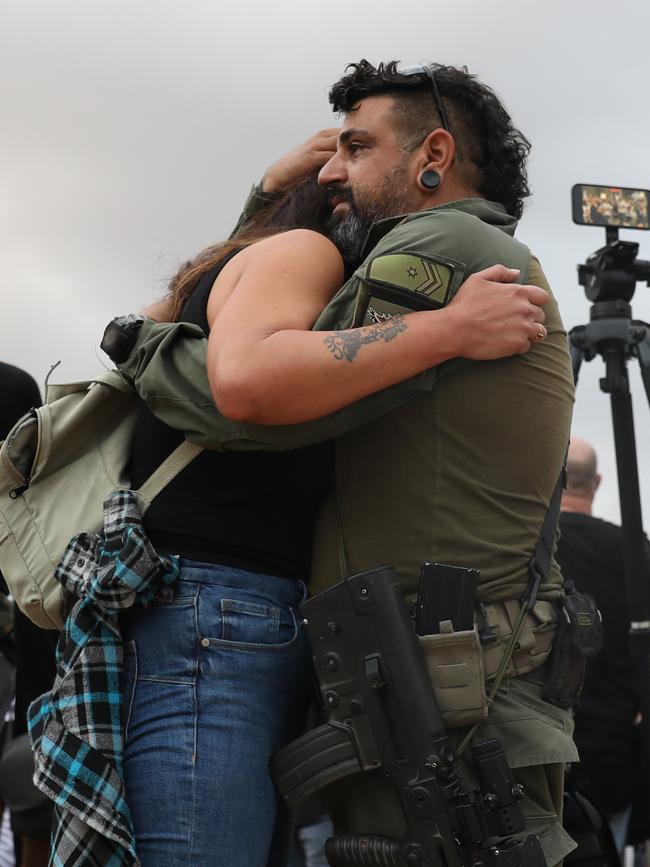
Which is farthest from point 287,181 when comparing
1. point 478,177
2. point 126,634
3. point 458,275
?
point 126,634

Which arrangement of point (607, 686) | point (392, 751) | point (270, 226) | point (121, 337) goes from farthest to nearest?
point (607, 686) < point (270, 226) < point (121, 337) < point (392, 751)

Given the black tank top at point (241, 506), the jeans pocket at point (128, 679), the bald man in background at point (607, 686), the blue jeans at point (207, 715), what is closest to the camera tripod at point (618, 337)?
the bald man in background at point (607, 686)

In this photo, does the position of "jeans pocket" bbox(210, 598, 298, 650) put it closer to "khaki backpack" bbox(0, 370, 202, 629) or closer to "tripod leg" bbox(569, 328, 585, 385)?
"khaki backpack" bbox(0, 370, 202, 629)

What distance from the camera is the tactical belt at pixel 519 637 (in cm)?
177

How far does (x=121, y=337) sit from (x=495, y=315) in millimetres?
642

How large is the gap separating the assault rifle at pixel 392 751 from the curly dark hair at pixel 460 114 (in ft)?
2.76

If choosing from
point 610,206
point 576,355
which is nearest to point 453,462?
point 576,355

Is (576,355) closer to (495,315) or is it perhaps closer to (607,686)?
(607,686)

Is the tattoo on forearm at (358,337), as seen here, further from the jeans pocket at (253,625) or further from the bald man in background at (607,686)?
the bald man in background at (607,686)

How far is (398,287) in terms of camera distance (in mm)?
1734

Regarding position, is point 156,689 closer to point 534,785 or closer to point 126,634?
point 126,634

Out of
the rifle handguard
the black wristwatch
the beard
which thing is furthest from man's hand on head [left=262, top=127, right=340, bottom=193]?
the rifle handguard

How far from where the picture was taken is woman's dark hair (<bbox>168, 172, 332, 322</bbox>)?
207 cm

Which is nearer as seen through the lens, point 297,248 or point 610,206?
point 297,248
